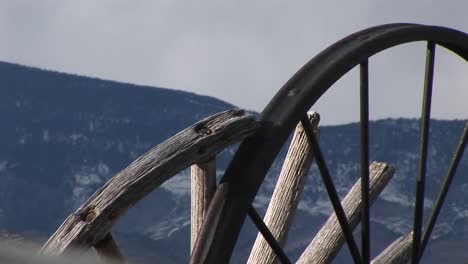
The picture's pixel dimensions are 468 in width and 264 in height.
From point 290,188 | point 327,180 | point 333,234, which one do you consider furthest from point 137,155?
point 327,180

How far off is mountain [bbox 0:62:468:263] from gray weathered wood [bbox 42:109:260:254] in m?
75.5

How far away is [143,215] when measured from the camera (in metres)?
98.0

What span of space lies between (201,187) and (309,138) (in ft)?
2.27

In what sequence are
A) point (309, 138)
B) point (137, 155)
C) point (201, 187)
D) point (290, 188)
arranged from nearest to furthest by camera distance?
point (309, 138), point (201, 187), point (290, 188), point (137, 155)

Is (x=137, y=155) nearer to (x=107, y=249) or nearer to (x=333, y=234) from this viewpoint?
(x=333, y=234)

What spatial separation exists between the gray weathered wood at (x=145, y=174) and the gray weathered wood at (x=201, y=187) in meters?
0.18

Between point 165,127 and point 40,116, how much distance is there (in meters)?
8.40

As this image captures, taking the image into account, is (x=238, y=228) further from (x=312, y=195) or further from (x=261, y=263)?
(x=312, y=195)

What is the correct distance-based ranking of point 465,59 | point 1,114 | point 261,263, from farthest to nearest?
point 1,114, point 261,263, point 465,59

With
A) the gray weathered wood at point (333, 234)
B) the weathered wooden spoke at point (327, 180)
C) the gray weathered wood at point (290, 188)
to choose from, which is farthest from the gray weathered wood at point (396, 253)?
the weathered wooden spoke at point (327, 180)

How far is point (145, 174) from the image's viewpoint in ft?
18.1

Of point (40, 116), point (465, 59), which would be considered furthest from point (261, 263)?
point (40, 116)

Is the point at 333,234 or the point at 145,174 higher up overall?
A: the point at 145,174

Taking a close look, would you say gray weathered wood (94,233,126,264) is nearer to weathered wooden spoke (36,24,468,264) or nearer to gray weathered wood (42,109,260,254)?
weathered wooden spoke (36,24,468,264)
